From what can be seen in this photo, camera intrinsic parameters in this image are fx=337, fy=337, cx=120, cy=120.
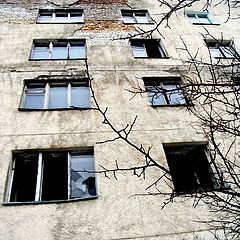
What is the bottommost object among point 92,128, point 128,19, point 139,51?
point 92,128

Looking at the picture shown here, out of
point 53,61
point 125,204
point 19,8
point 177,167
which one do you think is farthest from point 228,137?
point 19,8

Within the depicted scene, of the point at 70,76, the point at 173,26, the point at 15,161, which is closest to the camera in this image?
the point at 15,161

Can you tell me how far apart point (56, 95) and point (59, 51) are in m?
2.40

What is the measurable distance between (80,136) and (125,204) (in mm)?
1933

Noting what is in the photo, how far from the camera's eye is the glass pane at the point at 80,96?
8.27 meters

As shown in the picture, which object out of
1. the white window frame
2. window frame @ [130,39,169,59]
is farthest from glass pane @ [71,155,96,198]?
the white window frame

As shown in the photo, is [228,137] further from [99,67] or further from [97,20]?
[97,20]

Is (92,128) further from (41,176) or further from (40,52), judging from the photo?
(40,52)

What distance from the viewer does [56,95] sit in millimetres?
8523

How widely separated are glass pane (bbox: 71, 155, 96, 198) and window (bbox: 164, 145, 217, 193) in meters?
1.61

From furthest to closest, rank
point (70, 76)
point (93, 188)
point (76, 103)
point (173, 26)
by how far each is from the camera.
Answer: point (173, 26)
point (70, 76)
point (76, 103)
point (93, 188)

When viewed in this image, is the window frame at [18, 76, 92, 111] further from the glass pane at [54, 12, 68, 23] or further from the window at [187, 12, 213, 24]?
the window at [187, 12, 213, 24]

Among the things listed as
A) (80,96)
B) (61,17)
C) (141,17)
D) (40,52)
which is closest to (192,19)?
(141,17)

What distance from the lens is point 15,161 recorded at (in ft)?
22.1
